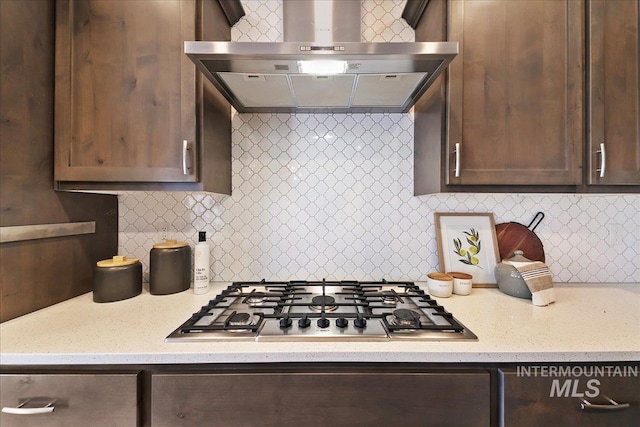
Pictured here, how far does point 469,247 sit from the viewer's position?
56.9 inches

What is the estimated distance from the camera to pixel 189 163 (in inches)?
43.4

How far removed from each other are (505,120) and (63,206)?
1.86 metres

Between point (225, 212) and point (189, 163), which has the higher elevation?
point (189, 163)

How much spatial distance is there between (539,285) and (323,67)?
48.2 inches

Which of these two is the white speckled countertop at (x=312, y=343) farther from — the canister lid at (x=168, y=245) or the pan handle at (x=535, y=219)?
the pan handle at (x=535, y=219)

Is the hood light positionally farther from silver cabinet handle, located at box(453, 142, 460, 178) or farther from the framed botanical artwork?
the framed botanical artwork

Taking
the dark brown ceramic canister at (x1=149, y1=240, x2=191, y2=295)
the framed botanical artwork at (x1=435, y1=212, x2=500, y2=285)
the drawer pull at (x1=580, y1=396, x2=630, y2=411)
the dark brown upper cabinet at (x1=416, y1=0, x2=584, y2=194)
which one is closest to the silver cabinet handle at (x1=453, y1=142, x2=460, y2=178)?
the dark brown upper cabinet at (x1=416, y1=0, x2=584, y2=194)

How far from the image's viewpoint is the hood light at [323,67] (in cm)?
100

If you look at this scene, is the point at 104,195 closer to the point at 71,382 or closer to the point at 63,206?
the point at 63,206

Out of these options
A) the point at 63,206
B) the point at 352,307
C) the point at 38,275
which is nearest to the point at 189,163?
the point at 63,206

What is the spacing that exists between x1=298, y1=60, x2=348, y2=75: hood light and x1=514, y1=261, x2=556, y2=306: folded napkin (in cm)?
112

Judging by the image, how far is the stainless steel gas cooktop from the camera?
865 mm

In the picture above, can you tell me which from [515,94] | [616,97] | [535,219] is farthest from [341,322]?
[616,97]

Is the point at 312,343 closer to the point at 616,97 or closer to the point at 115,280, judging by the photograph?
the point at 115,280
